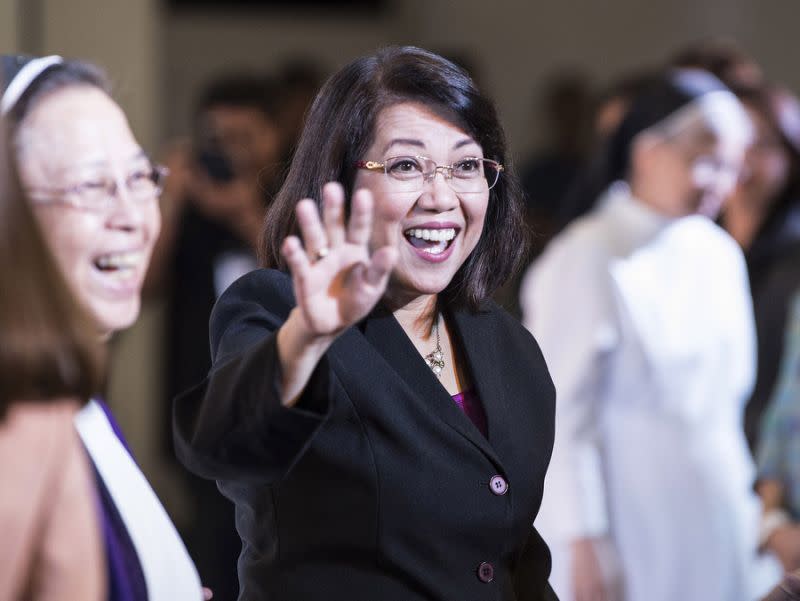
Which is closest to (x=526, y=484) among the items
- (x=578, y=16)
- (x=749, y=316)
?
(x=749, y=316)

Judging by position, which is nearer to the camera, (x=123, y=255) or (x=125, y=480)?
(x=125, y=480)

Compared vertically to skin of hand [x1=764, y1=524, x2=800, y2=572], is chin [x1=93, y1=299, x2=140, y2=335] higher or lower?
higher

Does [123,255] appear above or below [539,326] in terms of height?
above

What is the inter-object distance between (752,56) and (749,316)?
13.8ft

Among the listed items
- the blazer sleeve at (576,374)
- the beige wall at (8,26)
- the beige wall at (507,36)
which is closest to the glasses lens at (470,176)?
the blazer sleeve at (576,374)

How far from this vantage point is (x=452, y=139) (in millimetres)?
1826

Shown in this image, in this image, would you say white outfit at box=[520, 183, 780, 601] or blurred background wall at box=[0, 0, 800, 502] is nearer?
white outfit at box=[520, 183, 780, 601]

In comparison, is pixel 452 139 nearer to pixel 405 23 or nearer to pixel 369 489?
pixel 369 489

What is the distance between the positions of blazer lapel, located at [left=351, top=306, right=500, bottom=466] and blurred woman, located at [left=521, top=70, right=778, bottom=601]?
1.28 metres

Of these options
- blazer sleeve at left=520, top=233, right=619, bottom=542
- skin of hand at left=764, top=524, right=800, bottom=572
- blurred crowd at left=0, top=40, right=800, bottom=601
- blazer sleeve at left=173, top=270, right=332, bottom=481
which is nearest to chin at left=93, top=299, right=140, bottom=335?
blazer sleeve at left=173, top=270, right=332, bottom=481

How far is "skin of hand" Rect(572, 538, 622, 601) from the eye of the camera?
2.94 metres

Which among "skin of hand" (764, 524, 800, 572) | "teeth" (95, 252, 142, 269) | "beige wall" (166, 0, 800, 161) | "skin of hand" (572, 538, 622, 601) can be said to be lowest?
"skin of hand" (572, 538, 622, 601)

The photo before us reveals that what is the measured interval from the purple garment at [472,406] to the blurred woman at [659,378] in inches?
46.0

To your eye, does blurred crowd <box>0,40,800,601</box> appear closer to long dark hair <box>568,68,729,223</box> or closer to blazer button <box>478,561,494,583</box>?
long dark hair <box>568,68,729,223</box>
